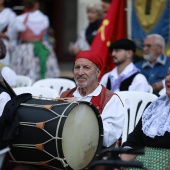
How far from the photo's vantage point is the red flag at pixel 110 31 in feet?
24.4

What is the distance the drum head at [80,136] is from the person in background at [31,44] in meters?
5.29

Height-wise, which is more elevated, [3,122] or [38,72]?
[3,122]

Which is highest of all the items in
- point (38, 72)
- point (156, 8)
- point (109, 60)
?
point (156, 8)

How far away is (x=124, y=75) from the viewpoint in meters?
6.32

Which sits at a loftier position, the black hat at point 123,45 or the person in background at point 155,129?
the black hat at point 123,45

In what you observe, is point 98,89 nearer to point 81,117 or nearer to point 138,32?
point 81,117

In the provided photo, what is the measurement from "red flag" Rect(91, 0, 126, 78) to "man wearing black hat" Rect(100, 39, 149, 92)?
2.89 ft

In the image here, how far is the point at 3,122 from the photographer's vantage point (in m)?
3.97

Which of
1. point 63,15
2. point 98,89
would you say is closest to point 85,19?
point 63,15

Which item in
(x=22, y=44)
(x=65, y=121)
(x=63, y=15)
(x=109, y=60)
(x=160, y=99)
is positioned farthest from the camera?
(x=63, y=15)

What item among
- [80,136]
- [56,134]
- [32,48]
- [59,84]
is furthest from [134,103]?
[32,48]

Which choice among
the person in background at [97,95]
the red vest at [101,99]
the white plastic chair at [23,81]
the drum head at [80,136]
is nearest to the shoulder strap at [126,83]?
the white plastic chair at [23,81]

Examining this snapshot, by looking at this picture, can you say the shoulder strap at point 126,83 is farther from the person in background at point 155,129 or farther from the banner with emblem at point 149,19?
the person in background at point 155,129

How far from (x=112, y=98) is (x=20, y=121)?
80 centimetres
